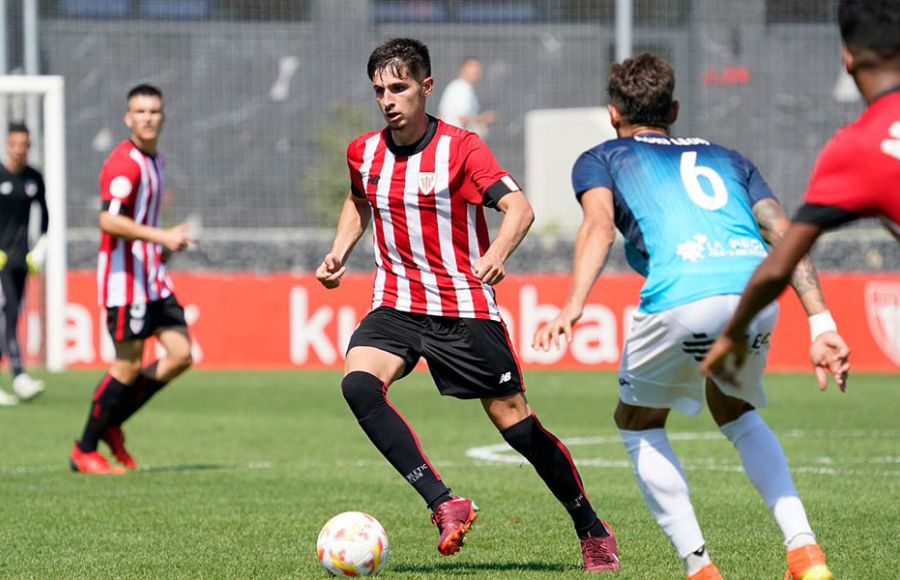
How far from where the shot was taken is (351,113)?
22.1 meters

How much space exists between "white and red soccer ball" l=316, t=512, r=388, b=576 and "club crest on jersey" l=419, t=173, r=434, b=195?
4.34 feet

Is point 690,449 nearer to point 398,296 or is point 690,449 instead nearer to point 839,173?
point 398,296

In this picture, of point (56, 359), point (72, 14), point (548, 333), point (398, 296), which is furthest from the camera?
point (72, 14)

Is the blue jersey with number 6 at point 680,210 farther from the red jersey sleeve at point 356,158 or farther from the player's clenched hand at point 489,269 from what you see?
the red jersey sleeve at point 356,158

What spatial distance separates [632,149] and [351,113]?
55.3ft

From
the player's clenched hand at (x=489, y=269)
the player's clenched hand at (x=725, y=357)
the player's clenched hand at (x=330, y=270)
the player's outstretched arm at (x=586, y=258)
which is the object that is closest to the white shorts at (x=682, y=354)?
the player's outstretched arm at (x=586, y=258)

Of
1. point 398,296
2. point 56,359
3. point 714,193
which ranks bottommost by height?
point 56,359

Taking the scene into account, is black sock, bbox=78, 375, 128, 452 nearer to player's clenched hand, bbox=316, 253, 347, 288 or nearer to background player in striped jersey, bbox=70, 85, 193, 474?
background player in striped jersey, bbox=70, 85, 193, 474

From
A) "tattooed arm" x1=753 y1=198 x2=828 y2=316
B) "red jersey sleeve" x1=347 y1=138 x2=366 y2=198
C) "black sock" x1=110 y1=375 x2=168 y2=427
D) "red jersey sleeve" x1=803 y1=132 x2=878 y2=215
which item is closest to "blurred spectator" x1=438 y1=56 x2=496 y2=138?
"black sock" x1=110 y1=375 x2=168 y2=427

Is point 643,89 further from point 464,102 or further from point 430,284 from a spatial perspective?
point 464,102

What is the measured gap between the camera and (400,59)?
6312 mm

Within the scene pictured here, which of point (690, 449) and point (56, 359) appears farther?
point (56, 359)

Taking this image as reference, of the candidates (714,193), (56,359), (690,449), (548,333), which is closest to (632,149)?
(714,193)

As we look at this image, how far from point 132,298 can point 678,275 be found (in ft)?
16.1
